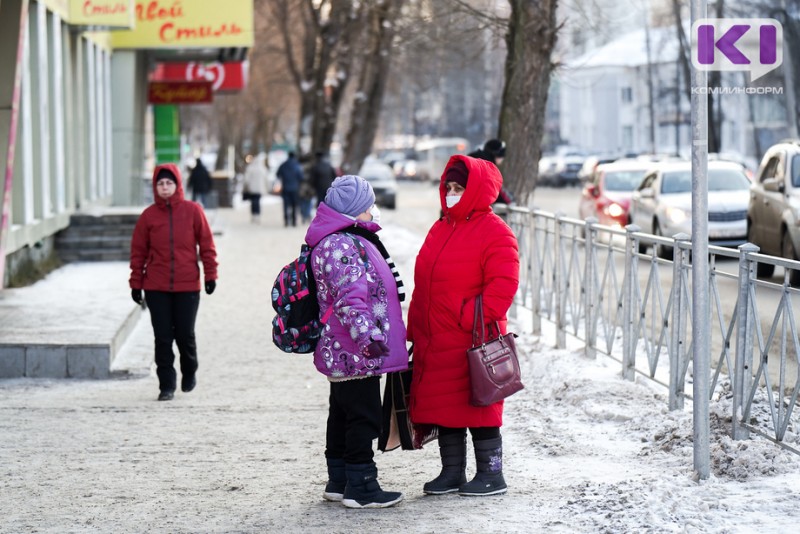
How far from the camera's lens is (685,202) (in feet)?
68.1

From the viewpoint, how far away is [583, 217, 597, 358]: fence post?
33.4ft

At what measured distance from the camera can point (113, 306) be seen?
1264cm

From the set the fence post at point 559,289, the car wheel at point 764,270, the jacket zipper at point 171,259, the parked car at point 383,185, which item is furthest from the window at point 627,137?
the car wheel at point 764,270

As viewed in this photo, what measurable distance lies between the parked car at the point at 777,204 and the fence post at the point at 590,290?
18.7 ft

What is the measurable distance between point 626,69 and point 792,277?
78.6 meters

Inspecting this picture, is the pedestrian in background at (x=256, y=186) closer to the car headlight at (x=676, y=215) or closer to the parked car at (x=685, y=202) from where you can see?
the parked car at (x=685, y=202)

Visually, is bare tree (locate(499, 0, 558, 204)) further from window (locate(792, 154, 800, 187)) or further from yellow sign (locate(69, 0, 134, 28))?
yellow sign (locate(69, 0, 134, 28))

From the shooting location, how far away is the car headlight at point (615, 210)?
24.1 m

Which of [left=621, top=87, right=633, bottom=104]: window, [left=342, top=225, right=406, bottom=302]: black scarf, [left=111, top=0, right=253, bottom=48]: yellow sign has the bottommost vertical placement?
[left=342, top=225, right=406, bottom=302]: black scarf

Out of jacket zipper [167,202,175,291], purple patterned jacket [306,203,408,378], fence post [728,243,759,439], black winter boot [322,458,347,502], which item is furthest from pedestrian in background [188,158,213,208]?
purple patterned jacket [306,203,408,378]

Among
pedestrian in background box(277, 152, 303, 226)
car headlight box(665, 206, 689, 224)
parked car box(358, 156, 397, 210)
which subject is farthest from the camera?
parked car box(358, 156, 397, 210)

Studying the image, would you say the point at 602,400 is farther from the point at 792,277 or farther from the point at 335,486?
the point at 335,486

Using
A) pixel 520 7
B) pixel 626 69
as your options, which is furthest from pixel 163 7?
pixel 626 69

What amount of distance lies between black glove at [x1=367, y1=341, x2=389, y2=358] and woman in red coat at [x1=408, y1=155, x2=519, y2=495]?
333mm
